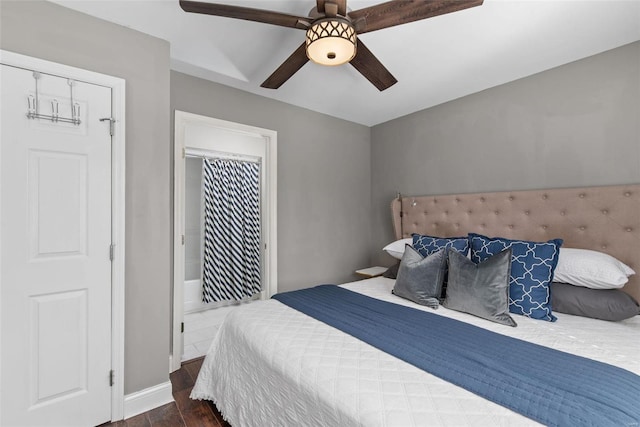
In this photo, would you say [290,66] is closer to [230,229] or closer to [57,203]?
[57,203]

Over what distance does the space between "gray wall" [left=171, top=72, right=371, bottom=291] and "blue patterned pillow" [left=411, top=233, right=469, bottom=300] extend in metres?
1.14

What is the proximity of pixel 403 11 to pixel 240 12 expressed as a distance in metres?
0.78

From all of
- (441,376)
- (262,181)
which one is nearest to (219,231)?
(262,181)

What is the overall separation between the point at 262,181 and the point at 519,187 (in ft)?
7.67

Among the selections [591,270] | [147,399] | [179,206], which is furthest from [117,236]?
[591,270]

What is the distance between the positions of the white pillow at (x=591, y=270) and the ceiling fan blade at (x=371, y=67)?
1.63 metres

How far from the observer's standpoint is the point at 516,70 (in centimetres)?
232

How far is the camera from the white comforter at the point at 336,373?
0.95m

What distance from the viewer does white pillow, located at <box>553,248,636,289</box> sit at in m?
1.68

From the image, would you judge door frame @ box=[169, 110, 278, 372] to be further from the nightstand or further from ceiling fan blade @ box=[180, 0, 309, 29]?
the nightstand

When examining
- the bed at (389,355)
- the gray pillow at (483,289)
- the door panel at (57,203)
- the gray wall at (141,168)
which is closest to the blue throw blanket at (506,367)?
the bed at (389,355)

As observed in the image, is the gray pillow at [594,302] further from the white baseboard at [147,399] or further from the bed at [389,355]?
the white baseboard at [147,399]

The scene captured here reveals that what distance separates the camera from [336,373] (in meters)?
1.16

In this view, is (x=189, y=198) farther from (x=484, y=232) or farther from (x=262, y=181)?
(x=484, y=232)
